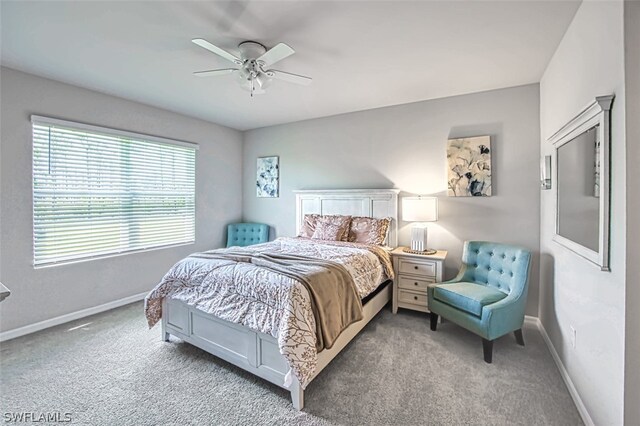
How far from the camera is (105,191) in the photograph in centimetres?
343

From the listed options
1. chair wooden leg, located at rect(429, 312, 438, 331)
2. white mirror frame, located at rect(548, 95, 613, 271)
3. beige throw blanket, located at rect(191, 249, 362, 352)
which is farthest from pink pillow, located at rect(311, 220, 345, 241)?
white mirror frame, located at rect(548, 95, 613, 271)

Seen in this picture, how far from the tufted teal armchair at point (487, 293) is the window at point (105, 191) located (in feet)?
12.3

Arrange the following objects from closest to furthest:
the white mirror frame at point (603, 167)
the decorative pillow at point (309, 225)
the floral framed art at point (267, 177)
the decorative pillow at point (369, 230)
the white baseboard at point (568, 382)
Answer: the white mirror frame at point (603, 167)
the white baseboard at point (568, 382)
the decorative pillow at point (369, 230)
the decorative pillow at point (309, 225)
the floral framed art at point (267, 177)

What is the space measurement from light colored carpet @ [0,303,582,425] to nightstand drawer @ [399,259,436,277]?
673 millimetres

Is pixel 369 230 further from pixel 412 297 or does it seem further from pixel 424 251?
pixel 412 297

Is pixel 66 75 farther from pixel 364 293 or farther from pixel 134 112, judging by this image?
pixel 364 293

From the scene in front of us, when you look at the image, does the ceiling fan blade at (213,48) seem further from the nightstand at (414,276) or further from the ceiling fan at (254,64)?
the nightstand at (414,276)

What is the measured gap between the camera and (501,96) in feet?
10.4

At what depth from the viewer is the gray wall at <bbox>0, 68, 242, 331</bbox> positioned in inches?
107

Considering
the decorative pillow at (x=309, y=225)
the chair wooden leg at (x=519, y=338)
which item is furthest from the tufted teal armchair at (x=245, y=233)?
the chair wooden leg at (x=519, y=338)

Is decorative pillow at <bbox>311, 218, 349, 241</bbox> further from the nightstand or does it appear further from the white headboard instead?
the nightstand

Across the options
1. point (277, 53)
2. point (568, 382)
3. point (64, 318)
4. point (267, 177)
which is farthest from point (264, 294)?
point (267, 177)

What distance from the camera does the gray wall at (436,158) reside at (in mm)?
3062

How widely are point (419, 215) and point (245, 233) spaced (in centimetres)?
306
